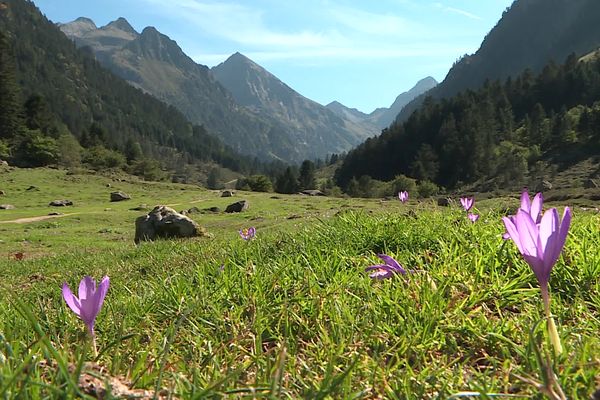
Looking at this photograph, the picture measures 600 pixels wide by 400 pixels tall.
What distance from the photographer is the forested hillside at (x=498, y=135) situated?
287 feet

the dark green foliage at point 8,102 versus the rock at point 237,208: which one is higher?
the dark green foliage at point 8,102

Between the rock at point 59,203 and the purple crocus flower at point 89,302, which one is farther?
the rock at point 59,203

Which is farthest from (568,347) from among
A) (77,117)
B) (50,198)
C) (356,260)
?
(77,117)

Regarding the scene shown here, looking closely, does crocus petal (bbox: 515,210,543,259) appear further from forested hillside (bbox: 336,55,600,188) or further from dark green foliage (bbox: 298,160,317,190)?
dark green foliage (bbox: 298,160,317,190)

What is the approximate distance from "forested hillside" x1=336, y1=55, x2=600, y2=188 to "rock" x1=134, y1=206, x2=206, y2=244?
75024 mm

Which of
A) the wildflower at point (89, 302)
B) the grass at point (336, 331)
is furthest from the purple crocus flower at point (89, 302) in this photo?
the grass at point (336, 331)

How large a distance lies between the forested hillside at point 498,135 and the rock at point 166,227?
246 ft

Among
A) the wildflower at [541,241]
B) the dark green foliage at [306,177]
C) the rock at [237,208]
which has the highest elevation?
the wildflower at [541,241]

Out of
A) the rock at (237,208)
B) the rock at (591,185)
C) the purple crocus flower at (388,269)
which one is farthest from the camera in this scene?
the rock at (591,185)

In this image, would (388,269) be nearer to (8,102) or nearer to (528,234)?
(528,234)

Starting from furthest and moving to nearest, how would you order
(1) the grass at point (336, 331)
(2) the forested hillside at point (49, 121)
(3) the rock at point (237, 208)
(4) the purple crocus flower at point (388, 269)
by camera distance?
(2) the forested hillside at point (49, 121) < (3) the rock at point (237, 208) < (4) the purple crocus flower at point (388, 269) < (1) the grass at point (336, 331)

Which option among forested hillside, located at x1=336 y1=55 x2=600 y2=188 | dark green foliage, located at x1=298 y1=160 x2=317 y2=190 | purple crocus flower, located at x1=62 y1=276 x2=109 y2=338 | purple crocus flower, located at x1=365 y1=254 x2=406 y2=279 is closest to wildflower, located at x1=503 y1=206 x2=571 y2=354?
purple crocus flower, located at x1=365 y1=254 x2=406 y2=279

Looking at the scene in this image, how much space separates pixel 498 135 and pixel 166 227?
337 feet

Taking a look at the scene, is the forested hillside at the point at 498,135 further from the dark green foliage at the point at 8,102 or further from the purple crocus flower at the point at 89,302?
the purple crocus flower at the point at 89,302
